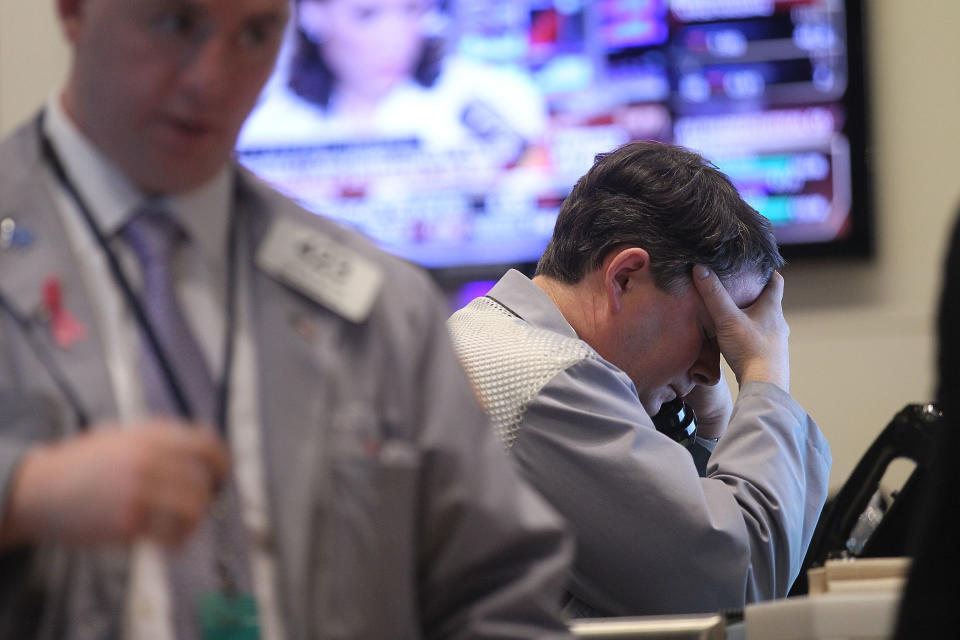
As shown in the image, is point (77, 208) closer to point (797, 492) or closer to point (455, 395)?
point (455, 395)

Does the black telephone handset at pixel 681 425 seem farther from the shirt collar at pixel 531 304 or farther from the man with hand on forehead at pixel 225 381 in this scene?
the man with hand on forehead at pixel 225 381

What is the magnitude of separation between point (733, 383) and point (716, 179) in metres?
0.52

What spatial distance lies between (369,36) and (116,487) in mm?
3325

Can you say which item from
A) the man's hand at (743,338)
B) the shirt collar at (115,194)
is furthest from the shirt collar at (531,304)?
the shirt collar at (115,194)

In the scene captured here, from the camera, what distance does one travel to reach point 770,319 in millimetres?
2295

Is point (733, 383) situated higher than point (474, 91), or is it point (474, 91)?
point (474, 91)

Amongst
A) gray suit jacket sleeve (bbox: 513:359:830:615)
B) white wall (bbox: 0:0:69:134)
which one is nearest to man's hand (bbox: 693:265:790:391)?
gray suit jacket sleeve (bbox: 513:359:830:615)

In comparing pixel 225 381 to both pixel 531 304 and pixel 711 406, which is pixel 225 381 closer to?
pixel 531 304

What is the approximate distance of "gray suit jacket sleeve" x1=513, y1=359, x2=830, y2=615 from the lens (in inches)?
71.6

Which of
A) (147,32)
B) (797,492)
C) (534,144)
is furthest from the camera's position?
(534,144)

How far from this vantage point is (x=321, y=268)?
1.02 metres

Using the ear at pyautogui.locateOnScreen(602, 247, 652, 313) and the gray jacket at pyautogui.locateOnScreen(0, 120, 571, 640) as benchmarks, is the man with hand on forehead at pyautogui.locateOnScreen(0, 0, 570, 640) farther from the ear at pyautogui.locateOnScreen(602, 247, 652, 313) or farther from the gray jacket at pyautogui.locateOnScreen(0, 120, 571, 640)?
the ear at pyautogui.locateOnScreen(602, 247, 652, 313)

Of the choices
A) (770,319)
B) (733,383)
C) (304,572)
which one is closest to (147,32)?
(304,572)

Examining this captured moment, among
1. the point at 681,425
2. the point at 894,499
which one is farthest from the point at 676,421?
the point at 894,499
